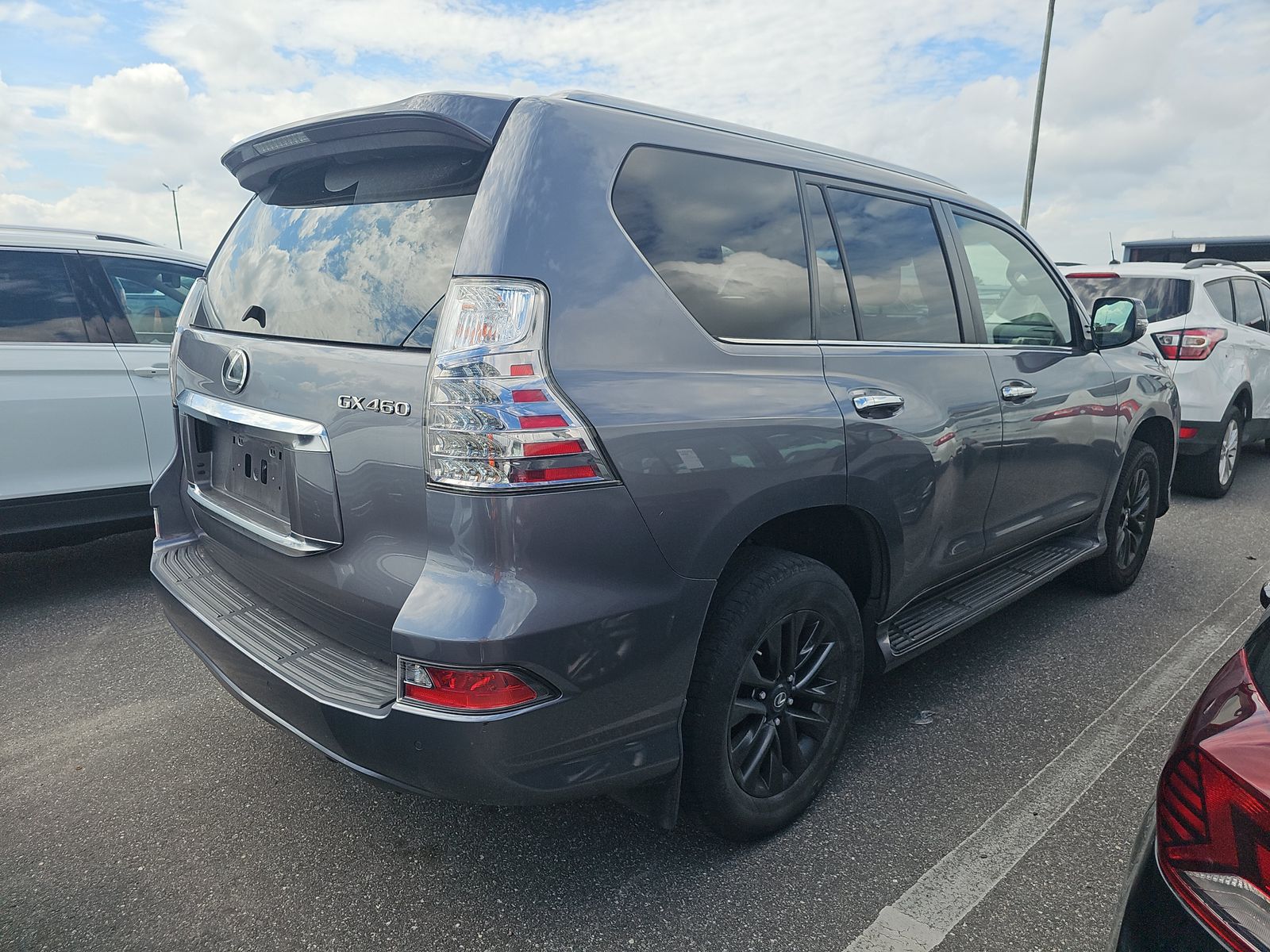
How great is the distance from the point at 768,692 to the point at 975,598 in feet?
4.11

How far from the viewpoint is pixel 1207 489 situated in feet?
21.3

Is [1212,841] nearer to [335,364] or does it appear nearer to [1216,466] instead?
[335,364]

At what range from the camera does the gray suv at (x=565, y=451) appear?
1.76m

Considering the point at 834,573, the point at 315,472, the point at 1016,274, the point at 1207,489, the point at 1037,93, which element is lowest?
the point at 1207,489

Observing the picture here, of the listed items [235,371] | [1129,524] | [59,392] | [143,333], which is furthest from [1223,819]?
[143,333]

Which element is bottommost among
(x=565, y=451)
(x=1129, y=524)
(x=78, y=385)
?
(x=1129, y=524)

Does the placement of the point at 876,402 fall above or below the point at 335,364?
below

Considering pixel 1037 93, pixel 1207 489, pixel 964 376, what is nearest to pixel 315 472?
pixel 964 376

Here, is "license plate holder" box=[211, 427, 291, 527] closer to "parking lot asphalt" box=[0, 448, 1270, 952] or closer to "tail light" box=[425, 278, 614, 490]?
"tail light" box=[425, 278, 614, 490]

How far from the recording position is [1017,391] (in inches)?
123

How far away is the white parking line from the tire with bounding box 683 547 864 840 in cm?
40

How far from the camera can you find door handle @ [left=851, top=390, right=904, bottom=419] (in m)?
2.44

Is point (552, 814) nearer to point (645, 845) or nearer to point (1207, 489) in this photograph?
point (645, 845)

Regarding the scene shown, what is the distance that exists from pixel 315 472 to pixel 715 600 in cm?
99
